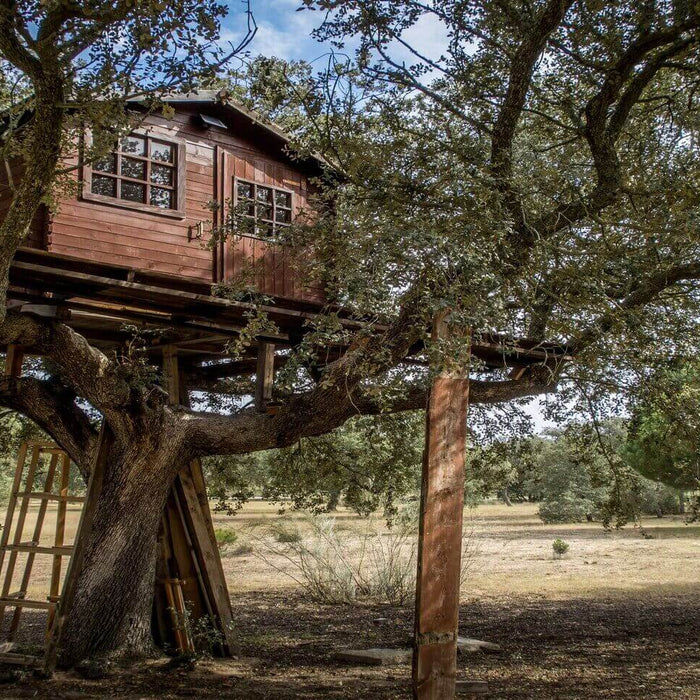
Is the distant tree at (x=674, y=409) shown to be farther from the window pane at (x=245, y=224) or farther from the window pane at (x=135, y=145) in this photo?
the window pane at (x=135, y=145)

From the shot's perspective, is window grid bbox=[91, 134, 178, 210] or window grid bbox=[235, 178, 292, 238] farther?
window grid bbox=[235, 178, 292, 238]

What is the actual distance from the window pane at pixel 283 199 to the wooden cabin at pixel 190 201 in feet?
0.04

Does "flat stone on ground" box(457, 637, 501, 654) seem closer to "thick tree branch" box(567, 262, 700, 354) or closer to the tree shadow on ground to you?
the tree shadow on ground

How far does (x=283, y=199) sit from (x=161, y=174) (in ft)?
5.93

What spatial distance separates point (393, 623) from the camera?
13289 mm

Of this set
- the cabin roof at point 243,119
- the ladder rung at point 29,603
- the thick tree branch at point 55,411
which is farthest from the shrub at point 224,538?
the cabin roof at point 243,119

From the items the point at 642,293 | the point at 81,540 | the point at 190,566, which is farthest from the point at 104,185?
the point at 642,293

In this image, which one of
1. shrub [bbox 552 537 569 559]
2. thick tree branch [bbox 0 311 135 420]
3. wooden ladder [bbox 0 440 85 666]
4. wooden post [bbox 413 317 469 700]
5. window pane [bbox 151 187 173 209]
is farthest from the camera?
shrub [bbox 552 537 569 559]

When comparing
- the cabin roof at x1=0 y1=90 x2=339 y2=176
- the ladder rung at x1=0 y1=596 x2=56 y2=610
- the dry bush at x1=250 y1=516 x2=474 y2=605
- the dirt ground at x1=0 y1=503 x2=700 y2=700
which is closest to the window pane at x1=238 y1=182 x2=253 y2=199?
the cabin roof at x1=0 y1=90 x2=339 y2=176

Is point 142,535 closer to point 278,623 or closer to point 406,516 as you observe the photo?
point 278,623

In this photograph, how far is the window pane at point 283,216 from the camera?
1094 centimetres

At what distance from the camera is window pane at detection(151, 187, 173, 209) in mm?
9719

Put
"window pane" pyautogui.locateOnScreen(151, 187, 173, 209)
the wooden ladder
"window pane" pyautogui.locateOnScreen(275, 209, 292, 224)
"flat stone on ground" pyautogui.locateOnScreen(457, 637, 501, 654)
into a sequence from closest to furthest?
1. the wooden ladder
2. "window pane" pyautogui.locateOnScreen(151, 187, 173, 209)
3. "flat stone on ground" pyautogui.locateOnScreen(457, 637, 501, 654)
4. "window pane" pyautogui.locateOnScreen(275, 209, 292, 224)

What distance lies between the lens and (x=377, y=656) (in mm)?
10211
